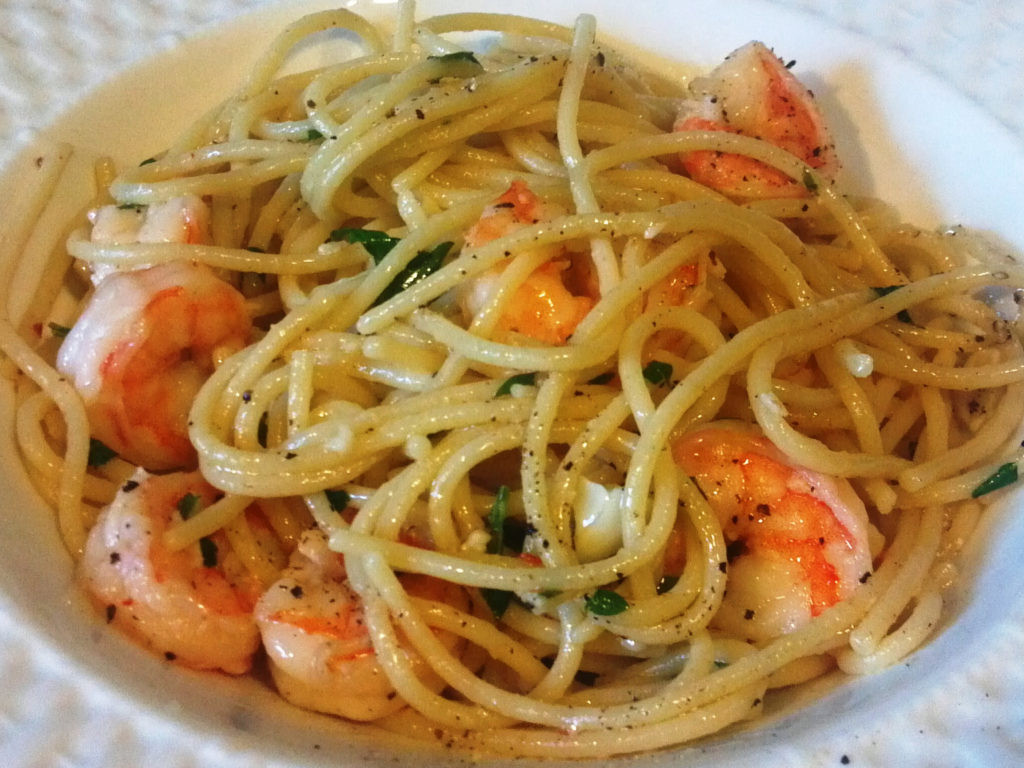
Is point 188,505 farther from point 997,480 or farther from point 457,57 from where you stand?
point 997,480

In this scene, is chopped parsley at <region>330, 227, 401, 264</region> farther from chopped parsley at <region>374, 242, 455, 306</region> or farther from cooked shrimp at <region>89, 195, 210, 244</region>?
→ cooked shrimp at <region>89, 195, 210, 244</region>

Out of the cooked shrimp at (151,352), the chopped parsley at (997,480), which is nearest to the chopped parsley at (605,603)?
the chopped parsley at (997,480)

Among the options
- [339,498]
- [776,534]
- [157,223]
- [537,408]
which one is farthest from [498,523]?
[157,223]

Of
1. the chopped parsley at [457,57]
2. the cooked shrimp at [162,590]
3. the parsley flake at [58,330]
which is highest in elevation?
the chopped parsley at [457,57]

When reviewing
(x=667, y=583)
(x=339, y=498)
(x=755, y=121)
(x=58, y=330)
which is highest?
(x=755, y=121)

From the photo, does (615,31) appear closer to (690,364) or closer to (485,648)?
(690,364)

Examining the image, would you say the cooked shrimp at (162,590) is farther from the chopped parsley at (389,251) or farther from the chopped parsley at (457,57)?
the chopped parsley at (457,57)
